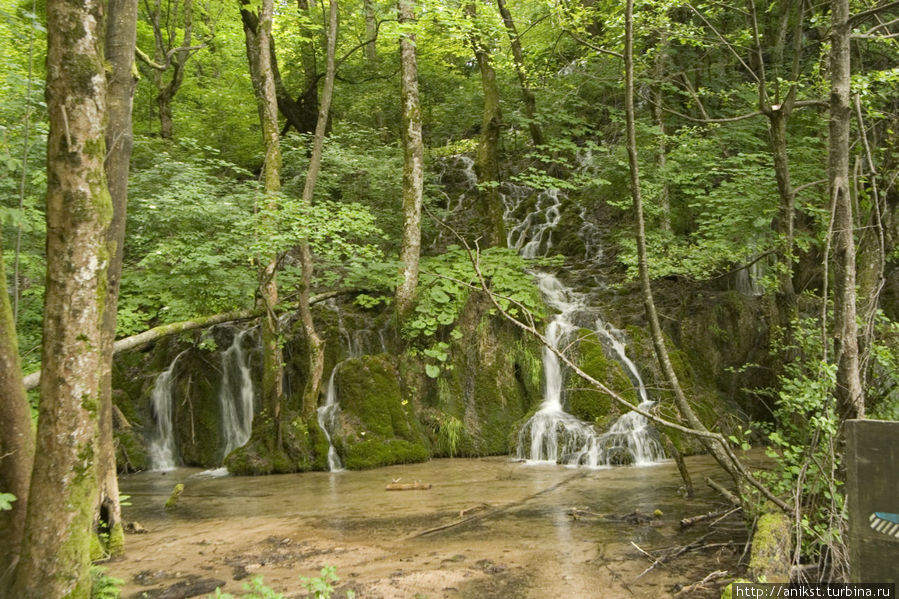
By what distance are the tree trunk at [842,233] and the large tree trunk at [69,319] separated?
5.34 m

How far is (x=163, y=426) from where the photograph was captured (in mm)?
12102

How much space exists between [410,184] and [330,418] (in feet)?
16.0

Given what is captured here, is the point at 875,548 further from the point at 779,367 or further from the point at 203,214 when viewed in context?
the point at 203,214

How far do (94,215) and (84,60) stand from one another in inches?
41.3

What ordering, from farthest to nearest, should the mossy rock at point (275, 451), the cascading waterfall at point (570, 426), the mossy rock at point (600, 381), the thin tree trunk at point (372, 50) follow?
the thin tree trunk at point (372, 50), the mossy rock at point (600, 381), the mossy rock at point (275, 451), the cascading waterfall at point (570, 426)

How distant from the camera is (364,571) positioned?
5027 millimetres

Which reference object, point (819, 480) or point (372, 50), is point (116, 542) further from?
point (372, 50)

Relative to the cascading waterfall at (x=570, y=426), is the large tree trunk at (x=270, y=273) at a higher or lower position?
higher

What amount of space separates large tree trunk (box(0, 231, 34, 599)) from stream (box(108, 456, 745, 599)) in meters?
1.17

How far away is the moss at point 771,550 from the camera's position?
13.4ft

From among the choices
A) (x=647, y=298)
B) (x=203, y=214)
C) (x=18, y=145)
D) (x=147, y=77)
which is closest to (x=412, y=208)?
(x=203, y=214)

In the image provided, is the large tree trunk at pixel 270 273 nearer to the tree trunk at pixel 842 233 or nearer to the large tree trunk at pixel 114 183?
the large tree trunk at pixel 114 183

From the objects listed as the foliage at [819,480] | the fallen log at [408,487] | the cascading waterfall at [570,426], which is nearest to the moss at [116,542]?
the fallen log at [408,487]

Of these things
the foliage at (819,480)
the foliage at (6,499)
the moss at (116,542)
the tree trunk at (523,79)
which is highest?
the tree trunk at (523,79)
